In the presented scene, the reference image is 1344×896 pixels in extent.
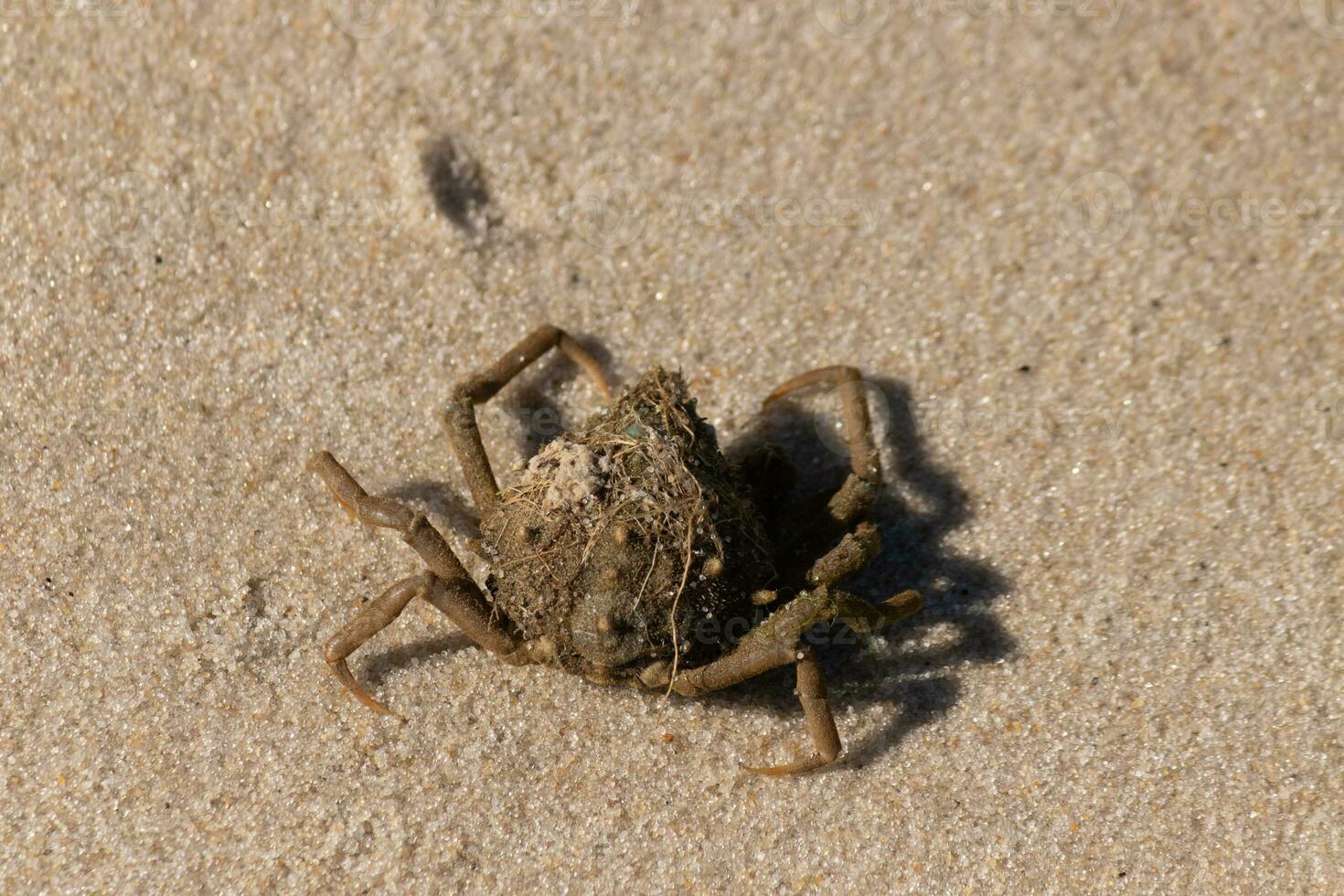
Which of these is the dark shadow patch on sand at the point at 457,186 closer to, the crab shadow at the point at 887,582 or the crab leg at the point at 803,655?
the crab shadow at the point at 887,582

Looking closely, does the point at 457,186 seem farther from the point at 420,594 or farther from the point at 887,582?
the point at 887,582

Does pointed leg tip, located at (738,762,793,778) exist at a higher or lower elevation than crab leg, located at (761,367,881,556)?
lower

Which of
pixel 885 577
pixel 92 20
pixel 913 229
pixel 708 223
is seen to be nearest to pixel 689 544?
pixel 885 577

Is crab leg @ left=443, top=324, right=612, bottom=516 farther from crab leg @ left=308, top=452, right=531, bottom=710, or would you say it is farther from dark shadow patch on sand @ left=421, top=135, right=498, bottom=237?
dark shadow patch on sand @ left=421, top=135, right=498, bottom=237

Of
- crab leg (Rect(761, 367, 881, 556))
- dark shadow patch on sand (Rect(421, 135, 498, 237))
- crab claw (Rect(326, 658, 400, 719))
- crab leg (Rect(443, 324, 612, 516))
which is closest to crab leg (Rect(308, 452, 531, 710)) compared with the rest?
crab claw (Rect(326, 658, 400, 719))

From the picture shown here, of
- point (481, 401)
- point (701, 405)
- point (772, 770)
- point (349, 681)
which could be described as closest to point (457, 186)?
point (481, 401)

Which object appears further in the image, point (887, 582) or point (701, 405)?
point (701, 405)

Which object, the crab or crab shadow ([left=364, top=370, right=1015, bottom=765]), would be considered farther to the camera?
crab shadow ([left=364, top=370, right=1015, bottom=765])
